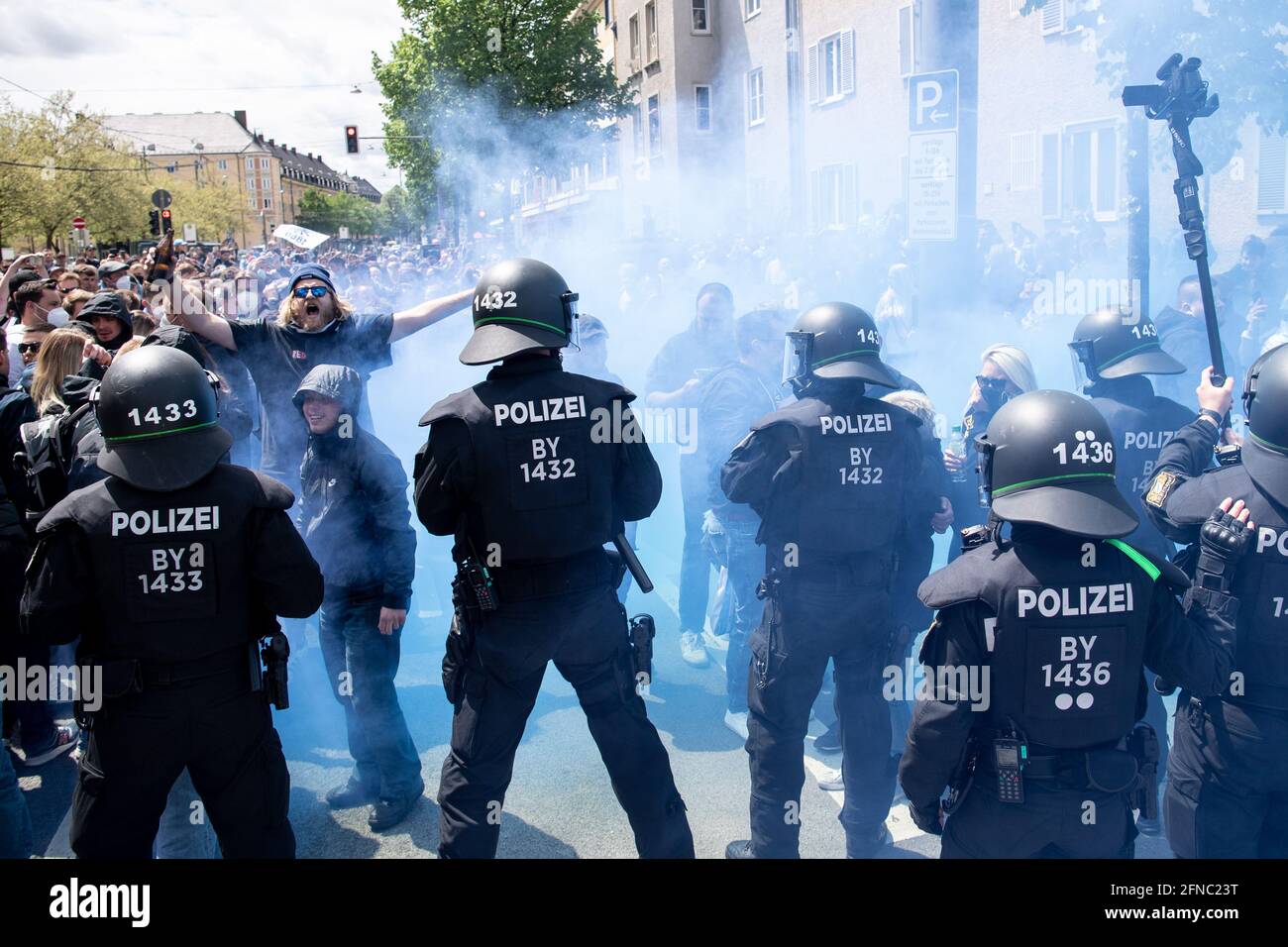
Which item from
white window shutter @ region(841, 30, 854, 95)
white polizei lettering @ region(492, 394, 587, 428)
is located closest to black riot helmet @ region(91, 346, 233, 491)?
white polizei lettering @ region(492, 394, 587, 428)

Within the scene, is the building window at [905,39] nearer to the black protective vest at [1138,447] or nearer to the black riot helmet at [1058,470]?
the black protective vest at [1138,447]

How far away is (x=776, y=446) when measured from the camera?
3.30m

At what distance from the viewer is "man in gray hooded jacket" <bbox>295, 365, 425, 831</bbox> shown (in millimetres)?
3541

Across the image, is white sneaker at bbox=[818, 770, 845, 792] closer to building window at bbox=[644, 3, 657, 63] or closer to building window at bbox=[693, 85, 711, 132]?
building window at bbox=[644, 3, 657, 63]

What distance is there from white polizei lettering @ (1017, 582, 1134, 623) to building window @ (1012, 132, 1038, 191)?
40.9 ft

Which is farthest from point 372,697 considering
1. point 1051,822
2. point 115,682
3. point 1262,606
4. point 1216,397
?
point 1216,397

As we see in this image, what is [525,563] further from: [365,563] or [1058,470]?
[1058,470]

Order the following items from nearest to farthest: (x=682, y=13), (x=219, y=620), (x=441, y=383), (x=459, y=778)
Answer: (x=219, y=620) < (x=459, y=778) < (x=441, y=383) < (x=682, y=13)

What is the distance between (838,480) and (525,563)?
3.66 feet

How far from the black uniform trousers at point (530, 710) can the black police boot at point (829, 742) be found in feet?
4.47
